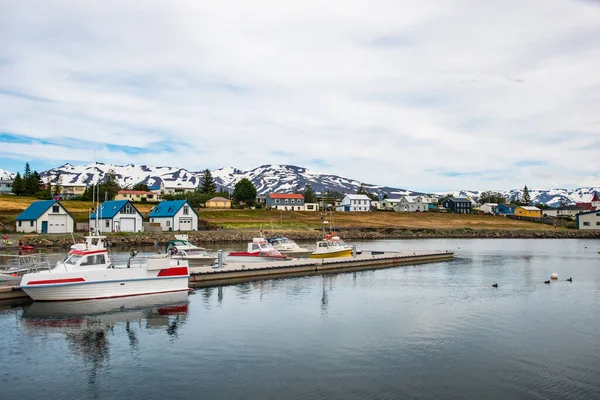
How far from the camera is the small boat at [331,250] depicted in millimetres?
59656

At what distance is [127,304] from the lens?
3322 centimetres

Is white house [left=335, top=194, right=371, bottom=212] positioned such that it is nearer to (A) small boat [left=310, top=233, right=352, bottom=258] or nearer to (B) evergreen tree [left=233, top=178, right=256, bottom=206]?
(B) evergreen tree [left=233, top=178, right=256, bottom=206]

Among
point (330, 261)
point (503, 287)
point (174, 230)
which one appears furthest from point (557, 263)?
point (174, 230)

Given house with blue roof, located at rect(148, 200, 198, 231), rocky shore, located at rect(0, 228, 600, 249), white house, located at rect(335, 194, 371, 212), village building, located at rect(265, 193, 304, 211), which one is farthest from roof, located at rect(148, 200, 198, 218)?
white house, located at rect(335, 194, 371, 212)

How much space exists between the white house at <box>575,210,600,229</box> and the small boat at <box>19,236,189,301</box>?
134811mm

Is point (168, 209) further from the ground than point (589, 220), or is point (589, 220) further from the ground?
point (168, 209)

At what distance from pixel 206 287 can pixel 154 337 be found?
15.3m

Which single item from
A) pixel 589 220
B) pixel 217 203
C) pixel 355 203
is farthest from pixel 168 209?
pixel 589 220

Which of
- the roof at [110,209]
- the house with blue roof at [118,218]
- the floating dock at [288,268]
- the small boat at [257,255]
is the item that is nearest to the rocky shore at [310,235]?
the house with blue roof at [118,218]

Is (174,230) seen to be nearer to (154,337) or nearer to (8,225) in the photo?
(8,225)

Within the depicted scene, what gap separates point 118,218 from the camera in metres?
88.4

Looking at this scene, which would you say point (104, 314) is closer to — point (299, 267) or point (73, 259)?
point (73, 259)

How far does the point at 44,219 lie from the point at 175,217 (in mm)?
21800

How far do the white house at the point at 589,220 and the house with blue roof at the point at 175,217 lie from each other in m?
106
